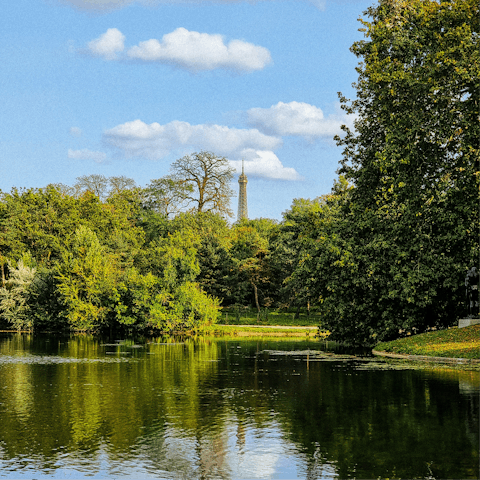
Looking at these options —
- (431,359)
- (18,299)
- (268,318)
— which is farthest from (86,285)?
(431,359)

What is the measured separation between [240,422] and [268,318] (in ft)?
171

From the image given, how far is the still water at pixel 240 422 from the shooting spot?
957 cm

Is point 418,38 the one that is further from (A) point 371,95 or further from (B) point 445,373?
(B) point 445,373

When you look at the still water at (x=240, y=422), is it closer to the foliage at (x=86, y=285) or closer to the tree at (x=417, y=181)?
the tree at (x=417, y=181)

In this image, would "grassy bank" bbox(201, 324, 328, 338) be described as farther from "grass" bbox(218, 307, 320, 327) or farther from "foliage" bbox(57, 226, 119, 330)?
"foliage" bbox(57, 226, 119, 330)

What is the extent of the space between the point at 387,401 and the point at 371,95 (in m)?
22.9

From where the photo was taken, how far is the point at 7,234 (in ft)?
219

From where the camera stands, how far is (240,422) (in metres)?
13.3

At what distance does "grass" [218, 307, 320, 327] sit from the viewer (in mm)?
59250

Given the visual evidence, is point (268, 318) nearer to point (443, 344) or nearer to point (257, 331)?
point (257, 331)

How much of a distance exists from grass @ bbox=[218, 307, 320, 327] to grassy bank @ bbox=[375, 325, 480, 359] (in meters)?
27.8

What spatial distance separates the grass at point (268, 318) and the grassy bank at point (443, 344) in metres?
27.8

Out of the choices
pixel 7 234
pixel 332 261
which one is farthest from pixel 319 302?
pixel 7 234

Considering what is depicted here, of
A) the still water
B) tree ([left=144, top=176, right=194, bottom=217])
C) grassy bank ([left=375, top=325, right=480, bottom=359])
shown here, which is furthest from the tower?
the still water
